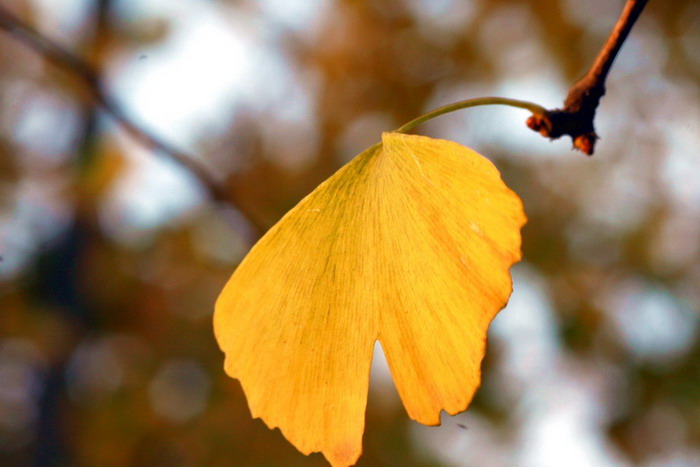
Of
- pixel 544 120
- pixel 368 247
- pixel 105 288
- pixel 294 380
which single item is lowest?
pixel 105 288

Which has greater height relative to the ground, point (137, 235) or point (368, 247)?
point (368, 247)

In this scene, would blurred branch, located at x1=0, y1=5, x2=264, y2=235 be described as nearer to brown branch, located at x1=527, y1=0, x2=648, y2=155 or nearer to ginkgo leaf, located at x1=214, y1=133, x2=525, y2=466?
ginkgo leaf, located at x1=214, y1=133, x2=525, y2=466

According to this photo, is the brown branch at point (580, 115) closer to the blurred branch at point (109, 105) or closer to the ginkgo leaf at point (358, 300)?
the ginkgo leaf at point (358, 300)

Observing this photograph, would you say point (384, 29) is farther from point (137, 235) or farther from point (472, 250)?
point (472, 250)

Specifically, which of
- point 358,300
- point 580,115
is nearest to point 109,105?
point 358,300

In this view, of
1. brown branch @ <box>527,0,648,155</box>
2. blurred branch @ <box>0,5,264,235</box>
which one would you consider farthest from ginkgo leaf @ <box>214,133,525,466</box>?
blurred branch @ <box>0,5,264,235</box>

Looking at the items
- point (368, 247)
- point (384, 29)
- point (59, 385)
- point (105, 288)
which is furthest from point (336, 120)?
point (368, 247)
